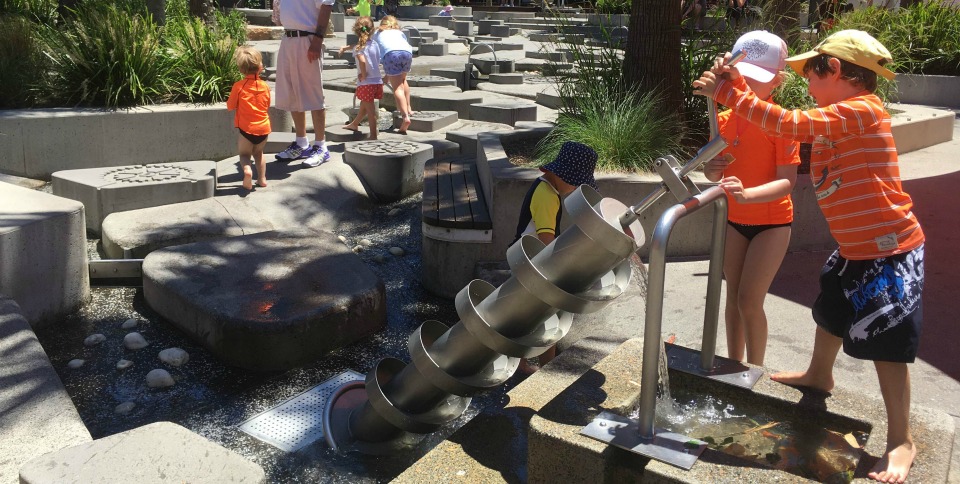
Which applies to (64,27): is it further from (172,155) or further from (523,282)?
(523,282)

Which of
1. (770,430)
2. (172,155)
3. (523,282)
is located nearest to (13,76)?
(172,155)

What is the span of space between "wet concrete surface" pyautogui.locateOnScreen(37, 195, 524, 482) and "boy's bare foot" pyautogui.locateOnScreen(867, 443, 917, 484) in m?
1.41

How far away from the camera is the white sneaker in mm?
8227

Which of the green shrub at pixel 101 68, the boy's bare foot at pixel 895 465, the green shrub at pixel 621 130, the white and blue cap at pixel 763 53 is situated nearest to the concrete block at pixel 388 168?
the green shrub at pixel 621 130

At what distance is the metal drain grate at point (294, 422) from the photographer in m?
4.06

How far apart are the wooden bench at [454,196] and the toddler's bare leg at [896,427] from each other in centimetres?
341

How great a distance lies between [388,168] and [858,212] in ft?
18.0

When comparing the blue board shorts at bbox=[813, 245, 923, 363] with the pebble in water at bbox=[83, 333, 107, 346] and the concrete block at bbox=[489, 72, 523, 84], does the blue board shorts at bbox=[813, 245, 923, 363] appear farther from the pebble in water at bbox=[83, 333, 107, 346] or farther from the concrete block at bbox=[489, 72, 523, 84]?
the concrete block at bbox=[489, 72, 523, 84]

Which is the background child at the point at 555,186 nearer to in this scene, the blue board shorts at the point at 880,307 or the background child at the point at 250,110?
the blue board shorts at the point at 880,307

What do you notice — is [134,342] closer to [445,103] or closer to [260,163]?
[260,163]

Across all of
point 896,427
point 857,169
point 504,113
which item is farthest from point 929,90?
point 896,427

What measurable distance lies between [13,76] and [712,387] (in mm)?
7797

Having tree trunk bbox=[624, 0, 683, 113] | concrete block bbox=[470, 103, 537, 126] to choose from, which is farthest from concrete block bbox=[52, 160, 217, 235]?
concrete block bbox=[470, 103, 537, 126]

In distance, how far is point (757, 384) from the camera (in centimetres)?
310
